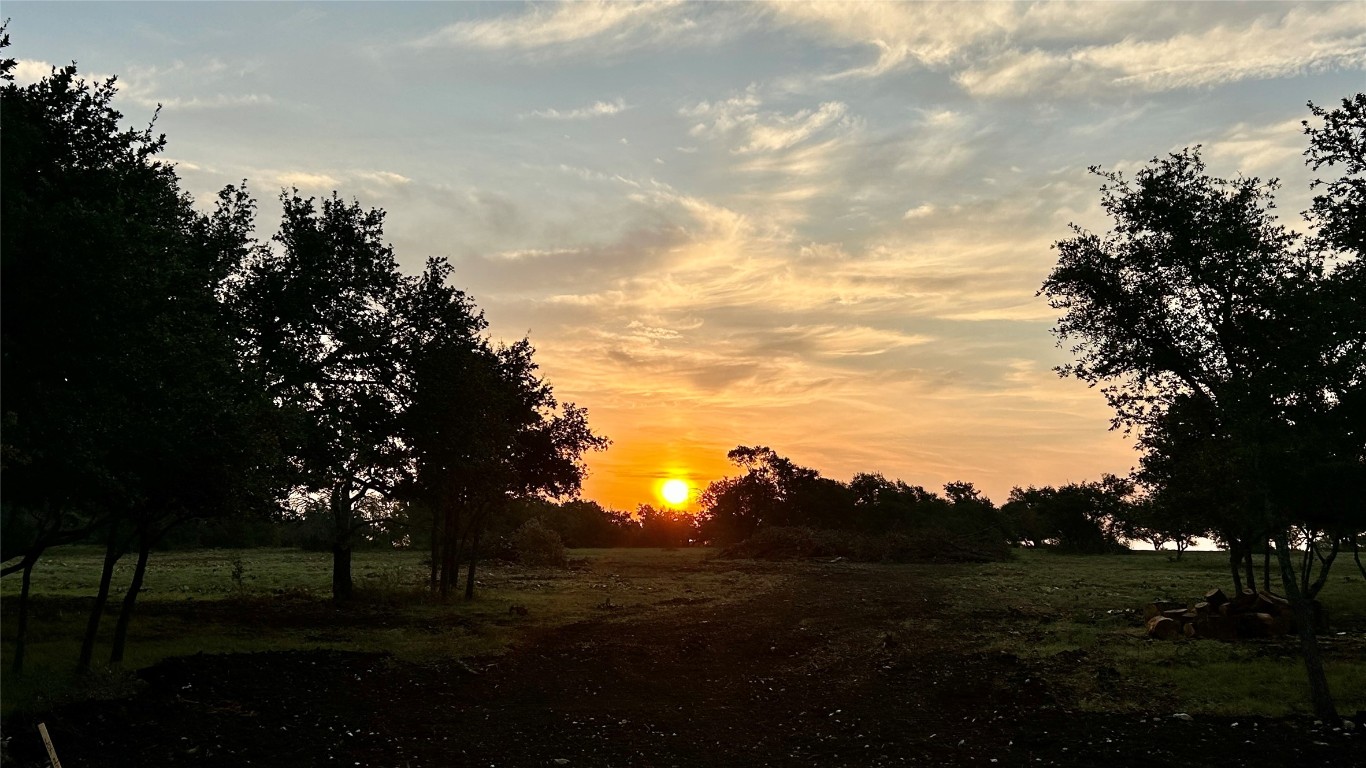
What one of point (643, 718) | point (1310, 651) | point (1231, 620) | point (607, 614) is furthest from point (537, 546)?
point (1310, 651)

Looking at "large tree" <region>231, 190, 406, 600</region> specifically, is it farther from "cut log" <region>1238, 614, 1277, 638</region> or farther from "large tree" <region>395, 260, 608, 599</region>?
"cut log" <region>1238, 614, 1277, 638</region>

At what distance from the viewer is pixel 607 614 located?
105 feet

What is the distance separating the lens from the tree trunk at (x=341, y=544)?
108 ft

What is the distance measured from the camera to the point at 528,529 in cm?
6606

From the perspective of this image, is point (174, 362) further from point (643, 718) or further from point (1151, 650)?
point (1151, 650)

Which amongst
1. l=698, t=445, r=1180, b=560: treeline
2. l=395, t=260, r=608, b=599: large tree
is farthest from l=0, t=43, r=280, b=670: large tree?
l=698, t=445, r=1180, b=560: treeline

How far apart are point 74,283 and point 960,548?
7425 cm

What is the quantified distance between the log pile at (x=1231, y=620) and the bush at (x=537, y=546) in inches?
1859

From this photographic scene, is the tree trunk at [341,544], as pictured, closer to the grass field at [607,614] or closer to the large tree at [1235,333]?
the grass field at [607,614]

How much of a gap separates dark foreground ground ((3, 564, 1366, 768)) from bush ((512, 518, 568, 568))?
139 feet

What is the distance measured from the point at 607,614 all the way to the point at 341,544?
1126 centimetres

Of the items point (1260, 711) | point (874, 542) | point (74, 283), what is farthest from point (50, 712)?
point (874, 542)

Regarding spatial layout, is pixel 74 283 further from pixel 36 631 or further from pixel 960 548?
pixel 960 548

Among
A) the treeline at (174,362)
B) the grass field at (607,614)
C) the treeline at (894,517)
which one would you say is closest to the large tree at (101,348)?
the treeline at (174,362)
